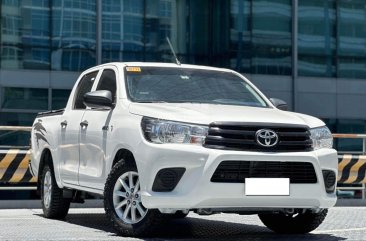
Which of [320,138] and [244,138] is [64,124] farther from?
[320,138]

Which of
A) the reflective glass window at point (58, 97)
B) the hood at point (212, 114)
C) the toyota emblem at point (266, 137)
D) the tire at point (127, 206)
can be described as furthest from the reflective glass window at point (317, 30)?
the toyota emblem at point (266, 137)

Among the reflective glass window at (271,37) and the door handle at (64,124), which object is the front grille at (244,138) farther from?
the reflective glass window at (271,37)

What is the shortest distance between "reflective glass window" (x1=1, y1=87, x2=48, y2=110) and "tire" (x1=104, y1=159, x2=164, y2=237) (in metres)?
18.7

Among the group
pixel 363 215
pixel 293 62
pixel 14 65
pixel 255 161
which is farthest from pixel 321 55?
pixel 255 161

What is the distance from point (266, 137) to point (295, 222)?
157cm

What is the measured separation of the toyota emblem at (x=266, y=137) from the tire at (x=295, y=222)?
1.21 metres

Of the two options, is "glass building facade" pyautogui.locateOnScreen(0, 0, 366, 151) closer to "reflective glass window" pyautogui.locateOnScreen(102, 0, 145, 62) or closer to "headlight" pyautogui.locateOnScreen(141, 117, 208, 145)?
"reflective glass window" pyautogui.locateOnScreen(102, 0, 145, 62)

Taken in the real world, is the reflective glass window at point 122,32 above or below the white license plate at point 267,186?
above

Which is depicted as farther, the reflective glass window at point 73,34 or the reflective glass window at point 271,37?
the reflective glass window at point 271,37

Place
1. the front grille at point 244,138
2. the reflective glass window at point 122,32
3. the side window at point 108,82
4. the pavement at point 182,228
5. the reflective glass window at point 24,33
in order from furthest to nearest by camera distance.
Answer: the reflective glass window at point 122,32 < the reflective glass window at point 24,33 < the side window at point 108,82 < the pavement at point 182,228 < the front grille at point 244,138

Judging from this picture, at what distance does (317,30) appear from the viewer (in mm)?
28812

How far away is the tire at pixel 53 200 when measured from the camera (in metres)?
9.55

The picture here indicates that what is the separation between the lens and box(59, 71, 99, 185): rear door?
347 inches

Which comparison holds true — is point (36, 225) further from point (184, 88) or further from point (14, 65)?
point (14, 65)
